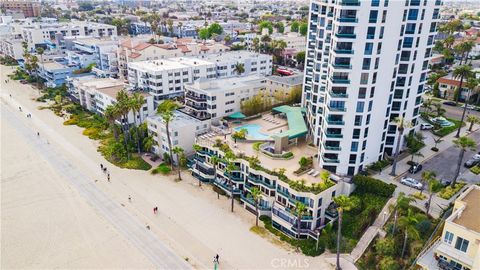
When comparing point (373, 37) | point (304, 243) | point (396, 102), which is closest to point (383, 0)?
point (373, 37)

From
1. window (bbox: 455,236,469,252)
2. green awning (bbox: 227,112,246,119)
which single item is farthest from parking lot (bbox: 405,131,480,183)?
green awning (bbox: 227,112,246,119)

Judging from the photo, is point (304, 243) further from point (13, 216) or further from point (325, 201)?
point (13, 216)

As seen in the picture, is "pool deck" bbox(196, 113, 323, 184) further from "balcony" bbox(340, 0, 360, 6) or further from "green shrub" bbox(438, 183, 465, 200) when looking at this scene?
"balcony" bbox(340, 0, 360, 6)

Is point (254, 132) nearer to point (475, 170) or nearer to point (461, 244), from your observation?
point (475, 170)

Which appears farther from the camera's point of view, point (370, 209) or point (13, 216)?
point (13, 216)

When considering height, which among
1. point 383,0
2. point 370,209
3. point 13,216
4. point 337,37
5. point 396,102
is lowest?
point 13,216

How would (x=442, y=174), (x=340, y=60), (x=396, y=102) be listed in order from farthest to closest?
1. (x=396, y=102)
2. (x=442, y=174)
3. (x=340, y=60)
